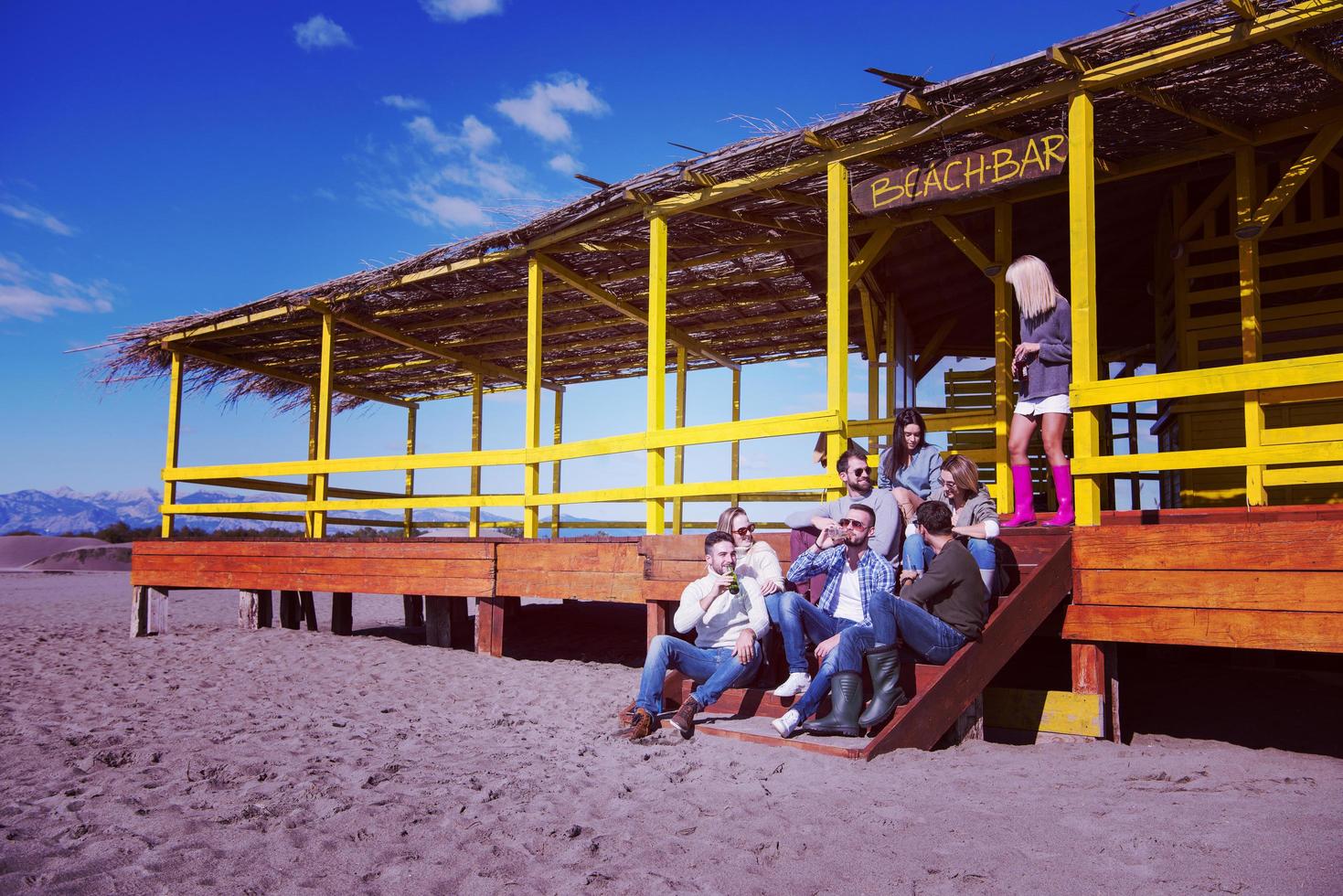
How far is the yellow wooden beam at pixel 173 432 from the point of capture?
1204 cm

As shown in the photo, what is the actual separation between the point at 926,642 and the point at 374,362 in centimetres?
1143

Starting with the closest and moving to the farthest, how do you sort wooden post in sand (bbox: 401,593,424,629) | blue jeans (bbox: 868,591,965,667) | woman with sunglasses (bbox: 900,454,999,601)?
blue jeans (bbox: 868,591,965,667)
woman with sunglasses (bbox: 900,454,999,601)
wooden post in sand (bbox: 401,593,424,629)

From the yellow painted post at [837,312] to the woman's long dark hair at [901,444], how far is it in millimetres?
340

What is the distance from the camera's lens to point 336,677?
7.88m

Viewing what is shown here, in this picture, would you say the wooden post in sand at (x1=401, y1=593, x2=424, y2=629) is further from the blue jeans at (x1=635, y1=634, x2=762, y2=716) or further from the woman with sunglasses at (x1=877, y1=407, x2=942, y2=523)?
the woman with sunglasses at (x1=877, y1=407, x2=942, y2=523)

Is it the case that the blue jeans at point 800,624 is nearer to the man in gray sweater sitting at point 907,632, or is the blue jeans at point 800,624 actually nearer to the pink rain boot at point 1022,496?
the man in gray sweater sitting at point 907,632

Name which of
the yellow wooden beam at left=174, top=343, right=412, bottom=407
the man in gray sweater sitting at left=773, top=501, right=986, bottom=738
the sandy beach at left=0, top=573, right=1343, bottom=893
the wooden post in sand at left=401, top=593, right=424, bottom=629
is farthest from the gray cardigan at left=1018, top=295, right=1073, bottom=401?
the yellow wooden beam at left=174, top=343, right=412, bottom=407

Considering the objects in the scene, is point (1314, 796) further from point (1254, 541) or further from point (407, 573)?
point (407, 573)

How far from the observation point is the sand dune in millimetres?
34094

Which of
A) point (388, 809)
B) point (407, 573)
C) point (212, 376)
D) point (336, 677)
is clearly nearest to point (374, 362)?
point (212, 376)

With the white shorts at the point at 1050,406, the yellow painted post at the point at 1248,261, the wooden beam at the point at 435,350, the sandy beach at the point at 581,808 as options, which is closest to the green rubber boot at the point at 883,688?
the sandy beach at the point at 581,808

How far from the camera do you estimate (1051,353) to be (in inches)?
220

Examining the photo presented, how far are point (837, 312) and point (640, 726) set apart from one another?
3.29 m

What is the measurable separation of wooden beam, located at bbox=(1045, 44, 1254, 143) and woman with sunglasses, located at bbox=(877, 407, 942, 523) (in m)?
2.40
